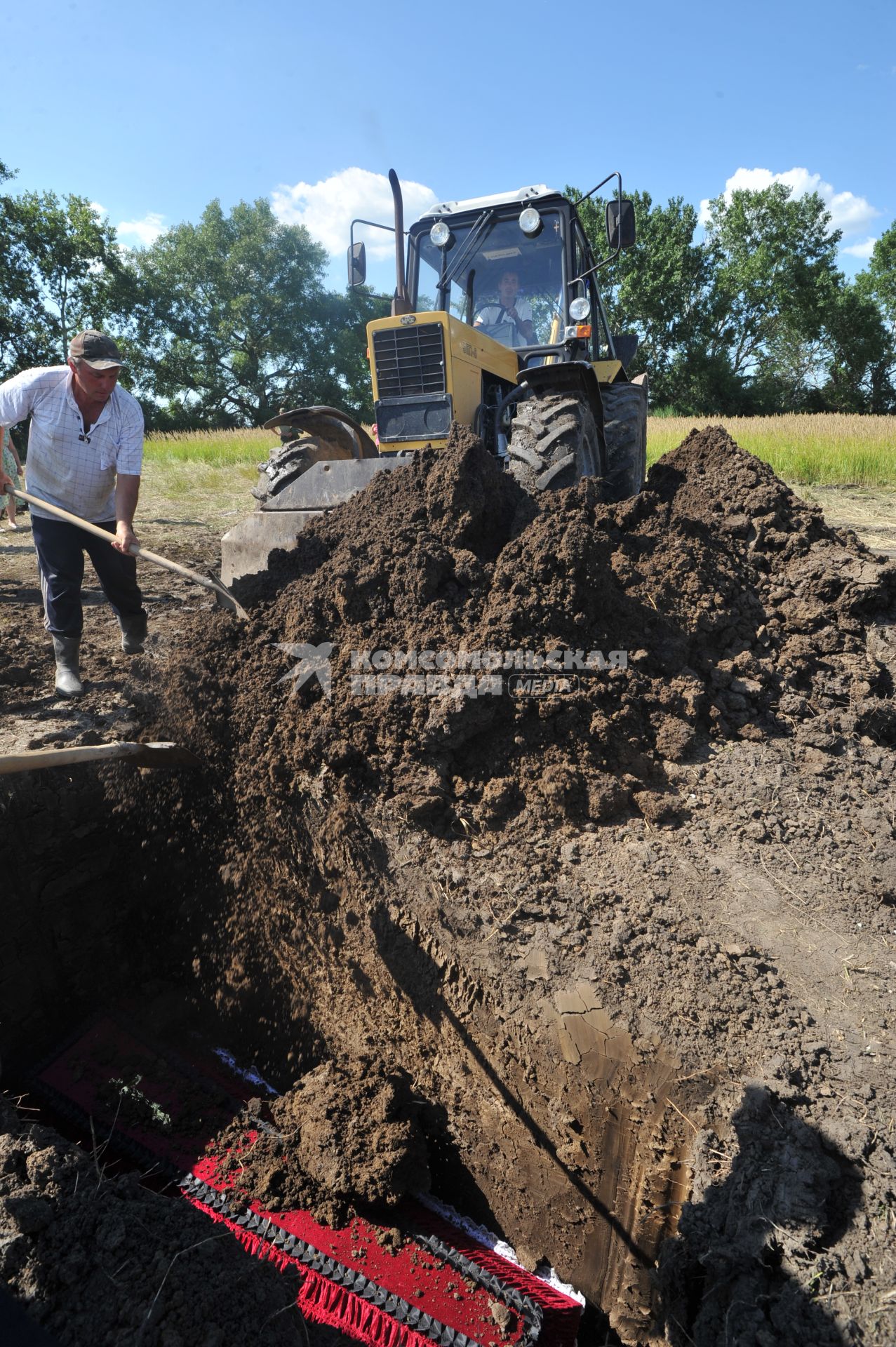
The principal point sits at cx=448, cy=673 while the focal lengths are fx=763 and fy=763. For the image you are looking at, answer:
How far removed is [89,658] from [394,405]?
2636mm

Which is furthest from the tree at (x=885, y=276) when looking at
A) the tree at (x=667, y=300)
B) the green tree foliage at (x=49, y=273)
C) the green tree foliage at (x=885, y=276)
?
the green tree foliage at (x=49, y=273)

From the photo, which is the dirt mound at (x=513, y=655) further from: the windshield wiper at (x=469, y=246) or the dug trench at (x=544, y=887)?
the windshield wiper at (x=469, y=246)

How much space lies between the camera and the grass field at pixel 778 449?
44.2ft

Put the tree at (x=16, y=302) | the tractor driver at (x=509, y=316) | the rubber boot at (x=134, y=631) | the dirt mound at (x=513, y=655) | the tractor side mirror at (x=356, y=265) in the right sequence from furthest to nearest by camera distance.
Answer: the tree at (x=16, y=302)
the tractor driver at (x=509, y=316)
the tractor side mirror at (x=356, y=265)
the rubber boot at (x=134, y=631)
the dirt mound at (x=513, y=655)

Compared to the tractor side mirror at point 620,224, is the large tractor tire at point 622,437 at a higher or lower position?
lower

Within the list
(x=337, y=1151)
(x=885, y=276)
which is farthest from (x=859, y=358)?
(x=337, y=1151)

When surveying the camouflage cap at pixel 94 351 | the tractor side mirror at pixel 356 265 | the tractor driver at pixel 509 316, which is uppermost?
the tractor side mirror at pixel 356 265

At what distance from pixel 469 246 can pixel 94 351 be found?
10.5 feet

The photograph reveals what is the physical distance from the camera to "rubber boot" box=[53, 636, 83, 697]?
13.9 ft

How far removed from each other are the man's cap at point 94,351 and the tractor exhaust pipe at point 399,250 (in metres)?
2.30

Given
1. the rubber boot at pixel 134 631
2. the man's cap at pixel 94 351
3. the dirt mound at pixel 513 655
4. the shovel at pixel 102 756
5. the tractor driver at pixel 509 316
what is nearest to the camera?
the shovel at pixel 102 756

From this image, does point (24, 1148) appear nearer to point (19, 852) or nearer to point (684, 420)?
point (19, 852)

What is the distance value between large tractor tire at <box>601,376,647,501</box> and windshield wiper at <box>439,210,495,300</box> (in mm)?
1470

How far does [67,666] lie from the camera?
14.0 feet
